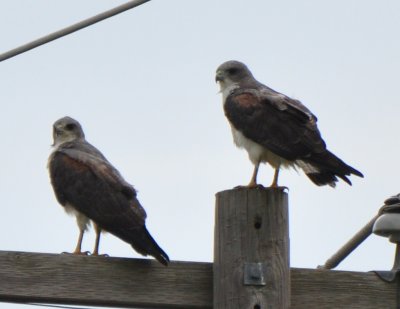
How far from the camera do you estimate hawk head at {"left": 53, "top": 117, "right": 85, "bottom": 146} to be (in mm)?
8758

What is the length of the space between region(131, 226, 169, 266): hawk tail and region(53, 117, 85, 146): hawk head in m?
3.74

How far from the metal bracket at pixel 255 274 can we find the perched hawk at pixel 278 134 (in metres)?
2.07

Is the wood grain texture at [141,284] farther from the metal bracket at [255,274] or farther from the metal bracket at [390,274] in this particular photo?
the metal bracket at [255,274]

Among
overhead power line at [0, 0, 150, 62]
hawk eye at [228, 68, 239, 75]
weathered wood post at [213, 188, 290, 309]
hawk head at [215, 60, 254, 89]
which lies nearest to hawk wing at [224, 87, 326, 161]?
hawk head at [215, 60, 254, 89]

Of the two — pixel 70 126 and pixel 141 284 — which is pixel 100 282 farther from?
pixel 70 126

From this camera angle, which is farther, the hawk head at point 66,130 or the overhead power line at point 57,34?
the hawk head at point 66,130

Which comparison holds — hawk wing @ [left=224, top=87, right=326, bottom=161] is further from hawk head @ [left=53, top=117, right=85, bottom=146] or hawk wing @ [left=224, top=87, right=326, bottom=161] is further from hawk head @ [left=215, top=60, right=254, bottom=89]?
hawk head @ [left=53, top=117, right=85, bottom=146]

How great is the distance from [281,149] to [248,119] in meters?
0.50

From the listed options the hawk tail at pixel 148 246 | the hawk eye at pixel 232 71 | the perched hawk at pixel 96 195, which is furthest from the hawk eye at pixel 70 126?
the hawk tail at pixel 148 246

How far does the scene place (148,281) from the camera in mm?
4062

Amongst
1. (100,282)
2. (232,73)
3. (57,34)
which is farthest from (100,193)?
(232,73)

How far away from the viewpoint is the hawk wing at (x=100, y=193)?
5.18 metres

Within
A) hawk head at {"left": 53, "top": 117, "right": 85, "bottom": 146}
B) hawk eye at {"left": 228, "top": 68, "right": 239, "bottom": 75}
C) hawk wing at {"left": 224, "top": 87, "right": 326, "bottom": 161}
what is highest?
hawk eye at {"left": 228, "top": 68, "right": 239, "bottom": 75}

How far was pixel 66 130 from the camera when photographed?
880cm
